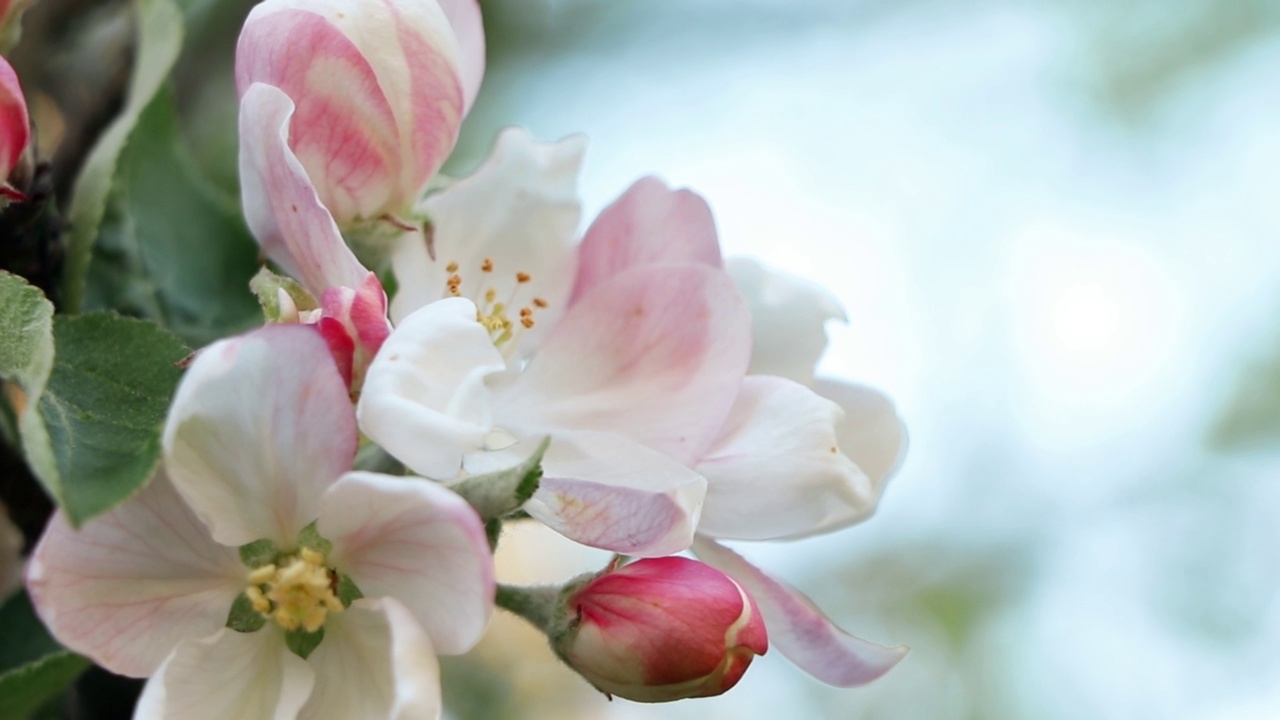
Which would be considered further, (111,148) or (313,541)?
(111,148)

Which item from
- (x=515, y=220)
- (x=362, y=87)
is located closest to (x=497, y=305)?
(x=515, y=220)

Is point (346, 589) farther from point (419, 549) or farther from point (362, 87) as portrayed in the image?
point (362, 87)

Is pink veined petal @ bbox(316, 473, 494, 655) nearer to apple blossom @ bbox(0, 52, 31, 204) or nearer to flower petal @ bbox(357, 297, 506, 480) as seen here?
flower petal @ bbox(357, 297, 506, 480)

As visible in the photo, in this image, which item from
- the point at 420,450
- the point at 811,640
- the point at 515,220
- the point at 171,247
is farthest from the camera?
the point at 171,247

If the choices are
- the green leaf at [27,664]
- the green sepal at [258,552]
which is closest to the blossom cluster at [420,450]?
the green sepal at [258,552]

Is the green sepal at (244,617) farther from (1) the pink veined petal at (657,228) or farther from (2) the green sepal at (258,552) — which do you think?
(1) the pink veined petal at (657,228)

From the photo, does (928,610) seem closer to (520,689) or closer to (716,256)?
(520,689)

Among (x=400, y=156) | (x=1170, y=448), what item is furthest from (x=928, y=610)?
(x=400, y=156)
